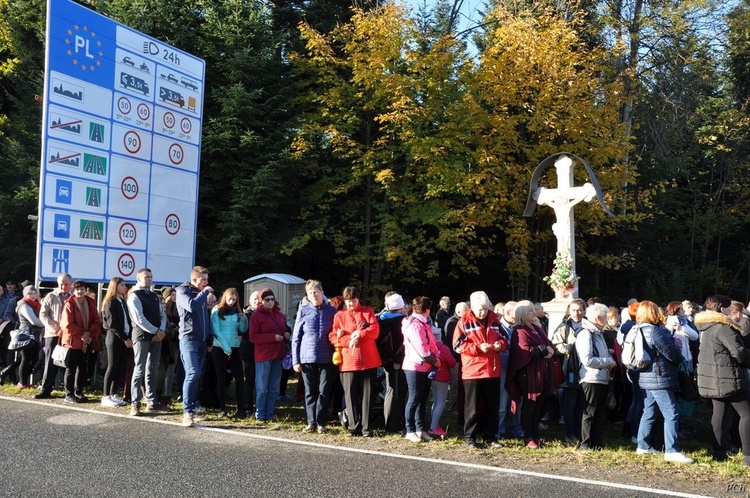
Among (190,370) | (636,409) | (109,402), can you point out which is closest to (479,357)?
(636,409)

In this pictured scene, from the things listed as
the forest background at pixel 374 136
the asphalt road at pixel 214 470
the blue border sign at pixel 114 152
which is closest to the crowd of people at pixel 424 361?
the asphalt road at pixel 214 470

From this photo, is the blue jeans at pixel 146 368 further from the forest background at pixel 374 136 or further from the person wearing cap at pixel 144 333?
the forest background at pixel 374 136

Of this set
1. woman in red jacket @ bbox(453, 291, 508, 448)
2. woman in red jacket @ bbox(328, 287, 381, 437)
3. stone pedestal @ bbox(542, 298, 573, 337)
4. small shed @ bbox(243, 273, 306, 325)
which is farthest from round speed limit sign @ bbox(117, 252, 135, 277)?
stone pedestal @ bbox(542, 298, 573, 337)

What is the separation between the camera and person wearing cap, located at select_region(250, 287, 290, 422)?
8.76 meters

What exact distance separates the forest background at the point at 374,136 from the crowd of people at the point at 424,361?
8.37 metres

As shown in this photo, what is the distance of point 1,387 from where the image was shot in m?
10.7

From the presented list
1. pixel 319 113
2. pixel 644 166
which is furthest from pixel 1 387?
pixel 644 166

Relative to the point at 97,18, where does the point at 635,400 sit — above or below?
below

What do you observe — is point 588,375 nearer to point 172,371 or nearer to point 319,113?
point 172,371

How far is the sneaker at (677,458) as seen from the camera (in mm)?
7090

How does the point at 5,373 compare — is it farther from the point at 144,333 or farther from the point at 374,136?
the point at 374,136

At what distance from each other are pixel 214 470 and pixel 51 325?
5.04 metres

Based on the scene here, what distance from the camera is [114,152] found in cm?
1193

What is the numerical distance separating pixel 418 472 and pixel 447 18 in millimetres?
21786
